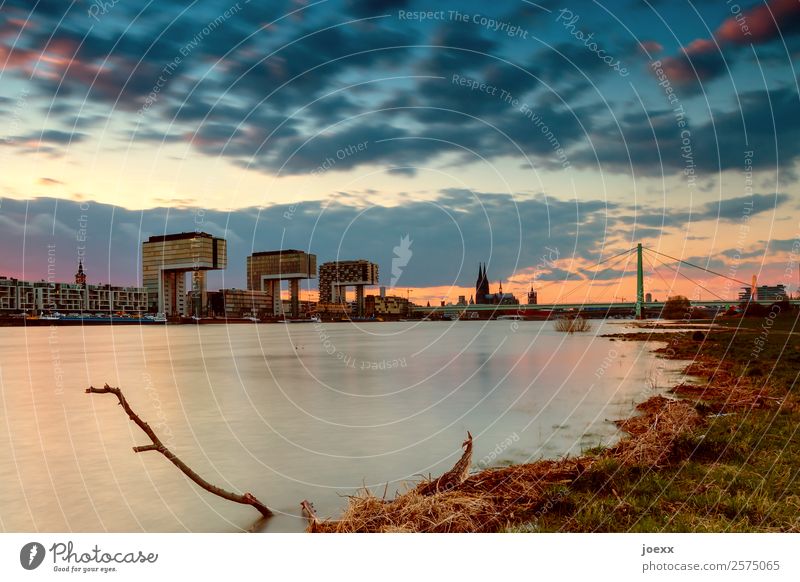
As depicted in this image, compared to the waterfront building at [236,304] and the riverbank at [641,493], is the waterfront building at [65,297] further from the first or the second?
the riverbank at [641,493]

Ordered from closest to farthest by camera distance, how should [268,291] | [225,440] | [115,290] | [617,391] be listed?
[225,440]
[617,391]
[268,291]
[115,290]

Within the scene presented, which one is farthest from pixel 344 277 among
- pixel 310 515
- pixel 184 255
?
pixel 310 515

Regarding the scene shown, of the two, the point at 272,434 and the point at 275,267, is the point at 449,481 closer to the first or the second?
the point at 272,434

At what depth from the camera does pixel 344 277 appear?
85.9 m

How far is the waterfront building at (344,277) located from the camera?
7812 centimetres

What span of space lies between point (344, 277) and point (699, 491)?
80252mm

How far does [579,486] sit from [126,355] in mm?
47239

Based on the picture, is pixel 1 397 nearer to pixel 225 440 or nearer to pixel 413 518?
pixel 225 440

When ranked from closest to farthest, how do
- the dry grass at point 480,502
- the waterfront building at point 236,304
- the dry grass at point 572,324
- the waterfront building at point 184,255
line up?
1. the dry grass at point 480,502
2. the waterfront building at point 184,255
3. the dry grass at point 572,324
4. the waterfront building at point 236,304

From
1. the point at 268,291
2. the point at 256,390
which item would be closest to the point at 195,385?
the point at 256,390

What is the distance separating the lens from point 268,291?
378 feet

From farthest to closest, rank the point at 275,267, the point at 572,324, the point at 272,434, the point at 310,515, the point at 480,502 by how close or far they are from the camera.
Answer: the point at 275,267, the point at 572,324, the point at 272,434, the point at 310,515, the point at 480,502

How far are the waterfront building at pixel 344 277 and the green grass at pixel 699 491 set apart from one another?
61968 millimetres

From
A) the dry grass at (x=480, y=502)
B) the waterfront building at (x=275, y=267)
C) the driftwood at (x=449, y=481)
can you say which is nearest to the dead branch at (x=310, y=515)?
the dry grass at (x=480, y=502)
